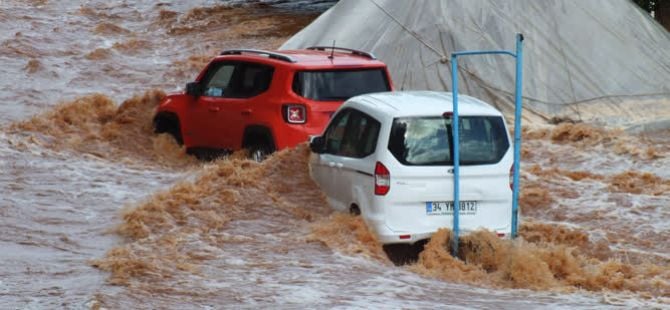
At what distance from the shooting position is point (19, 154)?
18359mm

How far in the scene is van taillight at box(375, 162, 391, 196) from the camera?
11636 millimetres

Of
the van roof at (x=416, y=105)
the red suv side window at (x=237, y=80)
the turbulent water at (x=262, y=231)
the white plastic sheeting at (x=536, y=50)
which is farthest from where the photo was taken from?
the white plastic sheeting at (x=536, y=50)

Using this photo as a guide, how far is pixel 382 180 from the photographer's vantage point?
11672 millimetres

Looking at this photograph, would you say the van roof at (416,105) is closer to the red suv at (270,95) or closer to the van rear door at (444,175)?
the van rear door at (444,175)

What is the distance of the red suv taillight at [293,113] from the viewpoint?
15375 millimetres

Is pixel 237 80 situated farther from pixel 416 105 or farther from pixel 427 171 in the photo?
pixel 427 171

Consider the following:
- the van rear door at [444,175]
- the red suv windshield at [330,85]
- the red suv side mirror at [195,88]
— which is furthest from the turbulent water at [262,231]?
the red suv windshield at [330,85]

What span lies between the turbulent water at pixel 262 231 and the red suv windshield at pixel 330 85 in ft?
3.72

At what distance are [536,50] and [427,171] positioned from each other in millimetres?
10726

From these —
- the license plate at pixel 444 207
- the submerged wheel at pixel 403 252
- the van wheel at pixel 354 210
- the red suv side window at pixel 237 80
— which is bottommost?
the submerged wheel at pixel 403 252

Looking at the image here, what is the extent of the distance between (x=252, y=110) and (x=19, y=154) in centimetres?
431

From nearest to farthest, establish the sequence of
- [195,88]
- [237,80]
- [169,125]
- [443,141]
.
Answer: [443,141], [237,80], [195,88], [169,125]

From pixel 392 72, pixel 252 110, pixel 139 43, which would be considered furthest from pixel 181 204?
pixel 139 43

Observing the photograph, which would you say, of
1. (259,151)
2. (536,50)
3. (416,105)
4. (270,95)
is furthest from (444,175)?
(536,50)
